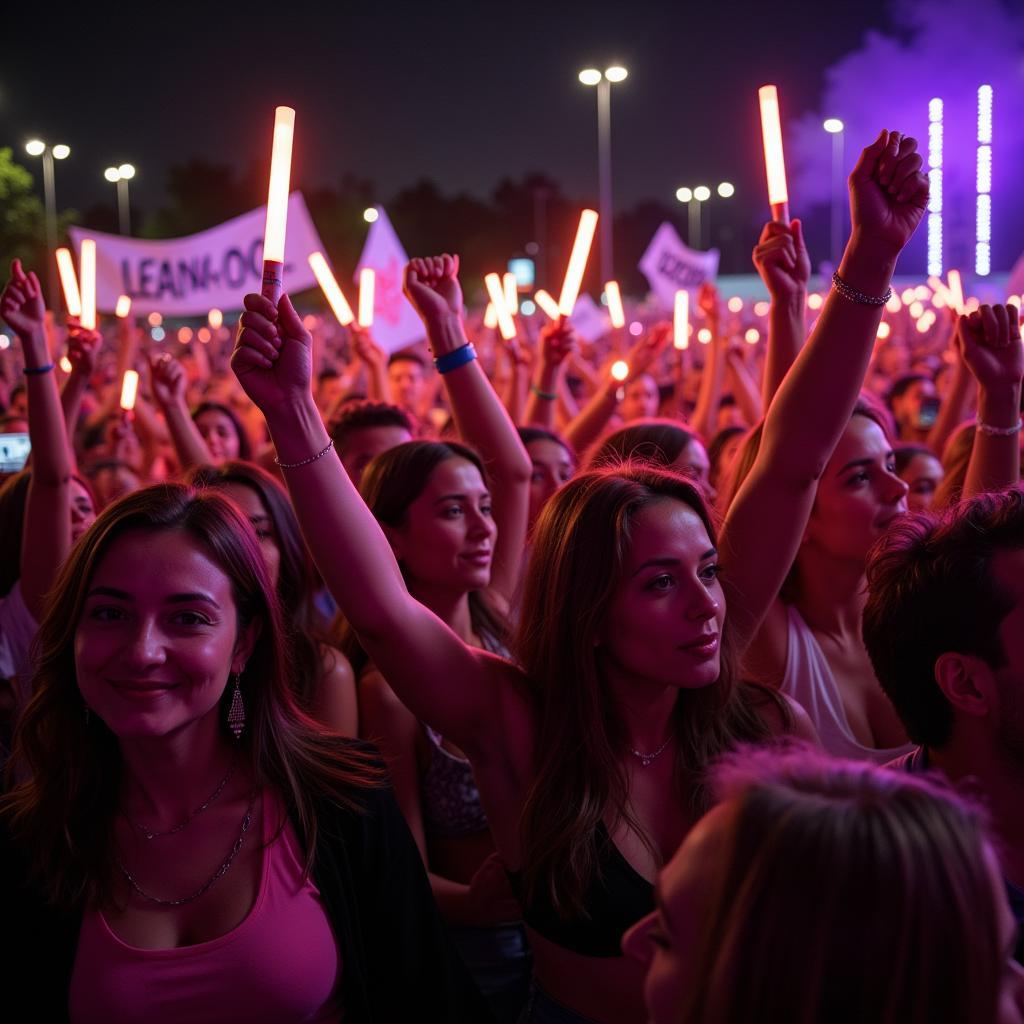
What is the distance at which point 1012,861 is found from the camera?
202 cm

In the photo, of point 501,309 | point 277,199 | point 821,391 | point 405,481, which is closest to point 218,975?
point 277,199

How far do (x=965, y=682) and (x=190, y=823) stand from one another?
1.52m

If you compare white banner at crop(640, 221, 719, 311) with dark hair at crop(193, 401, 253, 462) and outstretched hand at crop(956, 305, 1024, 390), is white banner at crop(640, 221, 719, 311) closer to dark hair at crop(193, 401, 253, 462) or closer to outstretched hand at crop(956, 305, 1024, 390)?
dark hair at crop(193, 401, 253, 462)

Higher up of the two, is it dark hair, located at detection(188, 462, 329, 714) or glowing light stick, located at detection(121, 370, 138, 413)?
glowing light stick, located at detection(121, 370, 138, 413)

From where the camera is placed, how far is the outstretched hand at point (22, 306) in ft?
12.5

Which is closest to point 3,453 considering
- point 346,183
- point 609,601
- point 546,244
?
point 609,601

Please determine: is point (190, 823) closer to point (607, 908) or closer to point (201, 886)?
point (201, 886)

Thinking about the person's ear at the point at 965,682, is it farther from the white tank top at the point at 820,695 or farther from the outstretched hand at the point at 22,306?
the outstretched hand at the point at 22,306

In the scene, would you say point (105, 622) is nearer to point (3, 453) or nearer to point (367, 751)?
point (367, 751)

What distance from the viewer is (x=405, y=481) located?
3514mm

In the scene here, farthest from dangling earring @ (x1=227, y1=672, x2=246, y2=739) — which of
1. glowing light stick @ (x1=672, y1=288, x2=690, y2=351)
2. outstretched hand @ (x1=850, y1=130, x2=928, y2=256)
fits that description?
glowing light stick @ (x1=672, y1=288, x2=690, y2=351)

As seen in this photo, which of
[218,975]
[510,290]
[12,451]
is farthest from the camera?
[510,290]

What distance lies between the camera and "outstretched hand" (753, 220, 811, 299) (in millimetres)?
3104

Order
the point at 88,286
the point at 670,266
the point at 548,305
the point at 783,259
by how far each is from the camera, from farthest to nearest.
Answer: the point at 670,266 → the point at 548,305 → the point at 88,286 → the point at 783,259
